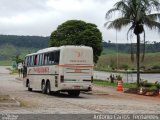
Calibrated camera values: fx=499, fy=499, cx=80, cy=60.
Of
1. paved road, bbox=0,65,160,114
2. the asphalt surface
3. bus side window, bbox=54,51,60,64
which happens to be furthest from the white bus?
paved road, bbox=0,65,160,114

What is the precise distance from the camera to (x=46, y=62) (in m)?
33.4

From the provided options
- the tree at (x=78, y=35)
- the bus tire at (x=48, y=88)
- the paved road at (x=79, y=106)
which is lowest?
the paved road at (x=79, y=106)

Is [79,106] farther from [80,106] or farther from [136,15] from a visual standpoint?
[136,15]

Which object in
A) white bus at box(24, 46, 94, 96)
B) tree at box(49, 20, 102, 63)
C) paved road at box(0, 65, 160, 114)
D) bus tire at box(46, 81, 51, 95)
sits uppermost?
tree at box(49, 20, 102, 63)

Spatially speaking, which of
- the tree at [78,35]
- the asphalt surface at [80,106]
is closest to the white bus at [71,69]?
the asphalt surface at [80,106]

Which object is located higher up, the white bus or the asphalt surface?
the white bus

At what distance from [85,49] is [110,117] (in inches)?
574

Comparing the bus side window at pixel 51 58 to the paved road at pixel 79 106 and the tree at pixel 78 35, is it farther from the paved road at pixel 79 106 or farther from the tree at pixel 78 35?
the tree at pixel 78 35

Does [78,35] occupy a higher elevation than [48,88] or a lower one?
higher

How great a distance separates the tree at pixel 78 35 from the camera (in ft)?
199

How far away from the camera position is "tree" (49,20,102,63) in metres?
60.6

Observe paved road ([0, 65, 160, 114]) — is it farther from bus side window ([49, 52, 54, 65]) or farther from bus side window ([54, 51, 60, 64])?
bus side window ([49, 52, 54, 65])

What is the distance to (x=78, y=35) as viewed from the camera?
61156mm

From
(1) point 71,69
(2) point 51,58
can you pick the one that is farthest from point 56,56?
(1) point 71,69
